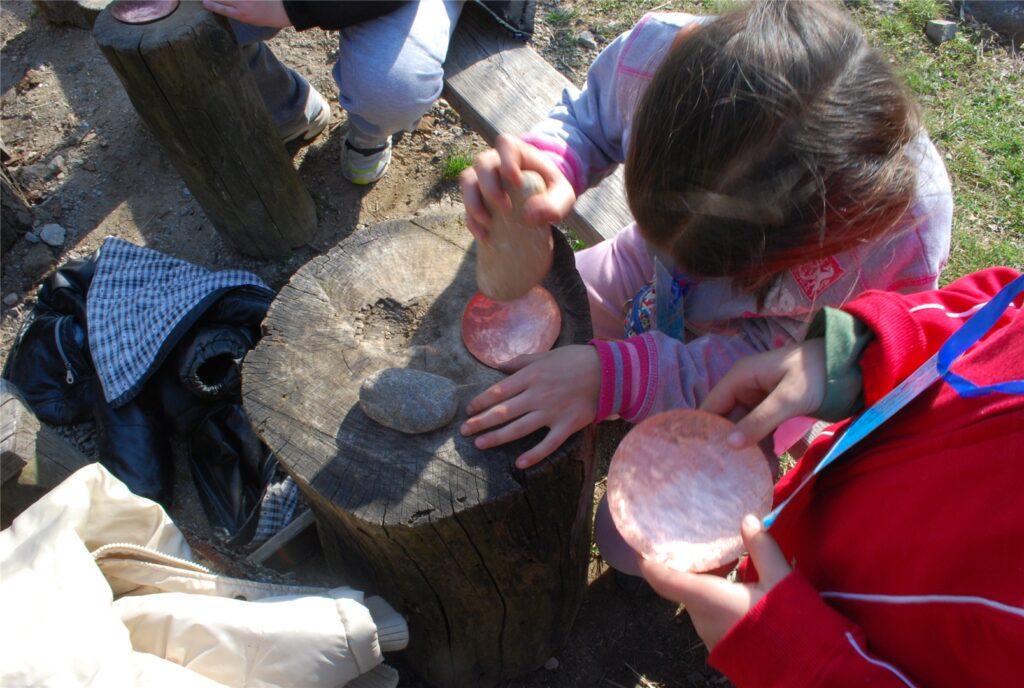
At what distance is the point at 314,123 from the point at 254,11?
822 mm

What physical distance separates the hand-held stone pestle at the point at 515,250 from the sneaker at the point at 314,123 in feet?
6.77

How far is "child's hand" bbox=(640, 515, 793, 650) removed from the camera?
3.80ft

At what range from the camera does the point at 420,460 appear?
143 cm

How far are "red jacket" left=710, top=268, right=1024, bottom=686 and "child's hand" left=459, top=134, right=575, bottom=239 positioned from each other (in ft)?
1.96

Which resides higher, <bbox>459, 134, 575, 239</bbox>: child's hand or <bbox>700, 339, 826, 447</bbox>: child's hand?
<bbox>459, 134, 575, 239</bbox>: child's hand

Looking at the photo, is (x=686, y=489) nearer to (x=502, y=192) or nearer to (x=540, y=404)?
(x=540, y=404)

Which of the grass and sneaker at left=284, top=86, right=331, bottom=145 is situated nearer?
the grass

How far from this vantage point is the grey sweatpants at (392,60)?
2.66m

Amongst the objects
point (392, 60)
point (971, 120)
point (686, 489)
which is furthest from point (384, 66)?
point (971, 120)

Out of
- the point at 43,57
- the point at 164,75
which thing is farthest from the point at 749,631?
the point at 43,57

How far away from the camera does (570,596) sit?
1.98 metres

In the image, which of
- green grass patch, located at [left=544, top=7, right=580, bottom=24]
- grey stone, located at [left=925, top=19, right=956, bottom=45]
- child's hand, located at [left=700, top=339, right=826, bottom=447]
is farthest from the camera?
green grass patch, located at [left=544, top=7, right=580, bottom=24]

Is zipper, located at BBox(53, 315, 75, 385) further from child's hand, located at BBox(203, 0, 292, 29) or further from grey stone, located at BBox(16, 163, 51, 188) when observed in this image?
child's hand, located at BBox(203, 0, 292, 29)

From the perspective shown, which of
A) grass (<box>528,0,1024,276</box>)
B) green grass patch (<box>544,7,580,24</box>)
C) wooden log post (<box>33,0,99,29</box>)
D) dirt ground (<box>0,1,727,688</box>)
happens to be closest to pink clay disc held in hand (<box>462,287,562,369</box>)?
dirt ground (<box>0,1,727,688</box>)
